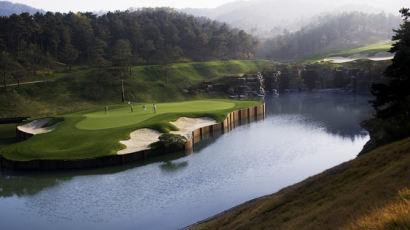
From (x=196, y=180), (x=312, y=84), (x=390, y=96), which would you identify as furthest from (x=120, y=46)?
(x=390, y=96)

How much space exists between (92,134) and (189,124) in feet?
49.2

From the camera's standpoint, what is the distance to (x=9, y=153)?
39.5 metres

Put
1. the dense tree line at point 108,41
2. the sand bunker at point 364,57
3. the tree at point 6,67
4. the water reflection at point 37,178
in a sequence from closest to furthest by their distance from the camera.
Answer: the water reflection at point 37,178, the tree at point 6,67, the dense tree line at point 108,41, the sand bunker at point 364,57

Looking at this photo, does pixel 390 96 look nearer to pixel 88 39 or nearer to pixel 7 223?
pixel 7 223

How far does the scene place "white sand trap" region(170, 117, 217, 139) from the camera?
47.8m

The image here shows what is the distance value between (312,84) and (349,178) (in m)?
100

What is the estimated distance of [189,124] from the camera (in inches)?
2072

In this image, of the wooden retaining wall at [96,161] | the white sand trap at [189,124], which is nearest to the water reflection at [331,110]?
the white sand trap at [189,124]

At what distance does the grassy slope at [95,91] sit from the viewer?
73.2m

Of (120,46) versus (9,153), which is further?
(120,46)

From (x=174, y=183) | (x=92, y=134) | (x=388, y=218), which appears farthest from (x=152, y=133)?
(x=388, y=218)

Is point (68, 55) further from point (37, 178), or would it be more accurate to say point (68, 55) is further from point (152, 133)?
point (37, 178)

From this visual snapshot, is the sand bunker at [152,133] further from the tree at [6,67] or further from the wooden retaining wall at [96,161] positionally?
the tree at [6,67]

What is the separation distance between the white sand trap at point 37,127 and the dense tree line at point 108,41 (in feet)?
84.4
